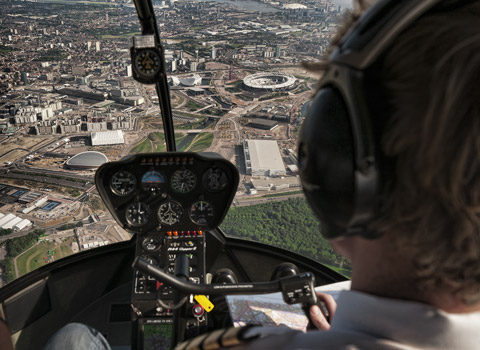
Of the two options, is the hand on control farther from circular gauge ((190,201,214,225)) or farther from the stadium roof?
the stadium roof

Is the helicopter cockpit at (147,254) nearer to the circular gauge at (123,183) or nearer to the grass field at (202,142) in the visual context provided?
the circular gauge at (123,183)

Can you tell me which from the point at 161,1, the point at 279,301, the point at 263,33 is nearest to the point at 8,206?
the point at 161,1

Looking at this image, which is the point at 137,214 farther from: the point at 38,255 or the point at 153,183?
the point at 38,255

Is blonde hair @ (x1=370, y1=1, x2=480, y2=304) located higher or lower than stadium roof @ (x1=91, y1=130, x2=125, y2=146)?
higher

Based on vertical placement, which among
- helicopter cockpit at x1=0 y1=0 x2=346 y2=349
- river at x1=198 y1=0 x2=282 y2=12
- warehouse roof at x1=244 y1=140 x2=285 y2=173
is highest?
river at x1=198 y1=0 x2=282 y2=12

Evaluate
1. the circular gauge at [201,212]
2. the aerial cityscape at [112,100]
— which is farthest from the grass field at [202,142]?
the circular gauge at [201,212]

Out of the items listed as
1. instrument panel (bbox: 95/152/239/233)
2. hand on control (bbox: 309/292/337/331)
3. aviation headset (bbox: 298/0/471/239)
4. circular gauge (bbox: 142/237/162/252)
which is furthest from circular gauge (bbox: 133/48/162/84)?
aviation headset (bbox: 298/0/471/239)
